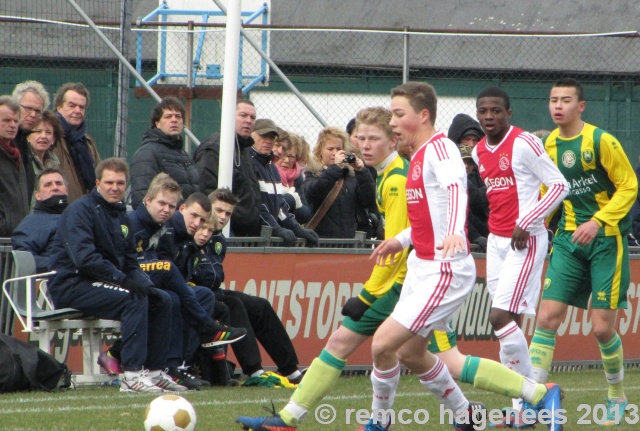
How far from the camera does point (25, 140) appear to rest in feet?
31.2

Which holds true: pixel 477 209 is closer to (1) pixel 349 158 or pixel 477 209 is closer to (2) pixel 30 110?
(1) pixel 349 158

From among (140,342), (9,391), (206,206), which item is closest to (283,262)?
(206,206)

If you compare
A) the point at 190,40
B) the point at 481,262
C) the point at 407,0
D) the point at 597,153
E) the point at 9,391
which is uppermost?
the point at 407,0

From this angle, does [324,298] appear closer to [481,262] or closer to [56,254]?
[481,262]

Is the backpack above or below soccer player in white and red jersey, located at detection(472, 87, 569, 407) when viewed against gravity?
below

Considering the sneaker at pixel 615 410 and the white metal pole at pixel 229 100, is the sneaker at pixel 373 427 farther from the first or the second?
the white metal pole at pixel 229 100

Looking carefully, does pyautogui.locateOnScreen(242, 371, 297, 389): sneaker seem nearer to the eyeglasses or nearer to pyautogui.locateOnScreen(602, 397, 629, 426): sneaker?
pyautogui.locateOnScreen(602, 397, 629, 426): sneaker

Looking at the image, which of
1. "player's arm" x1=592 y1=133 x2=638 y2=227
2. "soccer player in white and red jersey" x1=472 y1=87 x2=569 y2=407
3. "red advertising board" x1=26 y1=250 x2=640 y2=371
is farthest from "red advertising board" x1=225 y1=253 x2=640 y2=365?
"player's arm" x1=592 y1=133 x2=638 y2=227

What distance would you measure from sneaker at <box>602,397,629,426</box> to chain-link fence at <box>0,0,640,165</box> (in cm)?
793

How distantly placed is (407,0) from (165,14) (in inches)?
238

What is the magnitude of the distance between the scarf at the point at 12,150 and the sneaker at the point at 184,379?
207 cm

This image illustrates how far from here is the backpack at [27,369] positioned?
808 centimetres

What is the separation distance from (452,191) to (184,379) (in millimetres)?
3671

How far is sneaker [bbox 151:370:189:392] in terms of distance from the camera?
8578 millimetres
